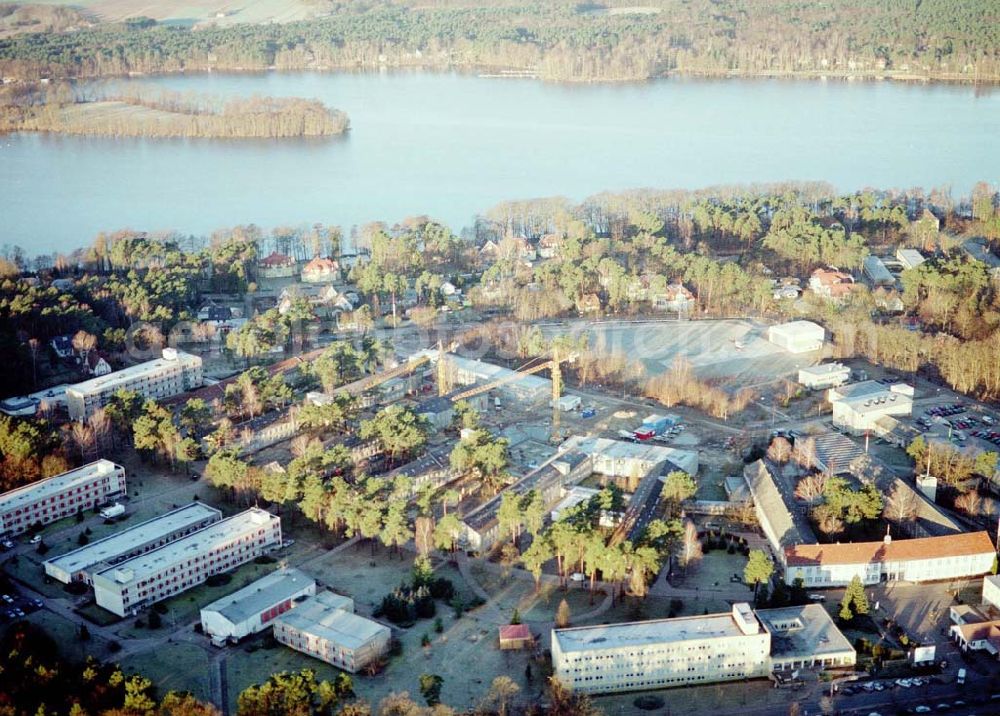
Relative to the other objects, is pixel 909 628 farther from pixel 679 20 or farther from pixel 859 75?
pixel 679 20

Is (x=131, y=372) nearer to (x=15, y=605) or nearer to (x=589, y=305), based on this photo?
(x=15, y=605)

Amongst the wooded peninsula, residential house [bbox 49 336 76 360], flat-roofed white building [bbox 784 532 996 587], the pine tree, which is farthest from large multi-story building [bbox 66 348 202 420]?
the wooded peninsula

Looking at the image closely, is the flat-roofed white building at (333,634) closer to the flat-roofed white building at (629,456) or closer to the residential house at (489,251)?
the flat-roofed white building at (629,456)

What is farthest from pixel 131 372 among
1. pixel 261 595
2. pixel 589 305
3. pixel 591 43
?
pixel 591 43

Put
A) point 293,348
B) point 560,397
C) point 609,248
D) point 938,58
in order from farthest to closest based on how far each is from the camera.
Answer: point 938,58 → point 609,248 → point 293,348 → point 560,397

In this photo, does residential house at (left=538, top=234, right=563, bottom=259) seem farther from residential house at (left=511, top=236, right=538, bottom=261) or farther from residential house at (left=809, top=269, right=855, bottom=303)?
residential house at (left=809, top=269, right=855, bottom=303)

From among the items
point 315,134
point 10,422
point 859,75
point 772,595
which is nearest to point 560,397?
point 772,595
